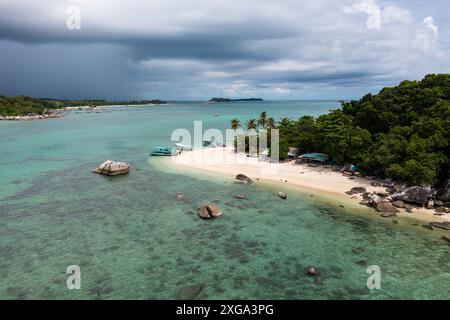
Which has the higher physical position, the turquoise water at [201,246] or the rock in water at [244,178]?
the rock in water at [244,178]

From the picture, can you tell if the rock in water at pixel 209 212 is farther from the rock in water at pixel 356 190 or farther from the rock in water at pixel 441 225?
the rock in water at pixel 441 225

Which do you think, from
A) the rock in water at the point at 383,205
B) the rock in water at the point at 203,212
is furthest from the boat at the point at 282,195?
the rock in water at the point at 203,212

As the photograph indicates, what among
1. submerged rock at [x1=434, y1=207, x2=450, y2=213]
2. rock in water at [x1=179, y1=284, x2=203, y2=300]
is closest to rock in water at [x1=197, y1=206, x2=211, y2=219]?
rock in water at [x1=179, y1=284, x2=203, y2=300]

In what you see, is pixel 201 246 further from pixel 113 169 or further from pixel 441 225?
pixel 113 169

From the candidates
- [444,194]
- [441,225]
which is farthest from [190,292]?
[444,194]

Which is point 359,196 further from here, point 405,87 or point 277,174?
point 405,87

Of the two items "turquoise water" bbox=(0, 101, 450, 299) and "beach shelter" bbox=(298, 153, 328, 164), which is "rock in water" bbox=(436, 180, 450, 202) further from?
"beach shelter" bbox=(298, 153, 328, 164)
